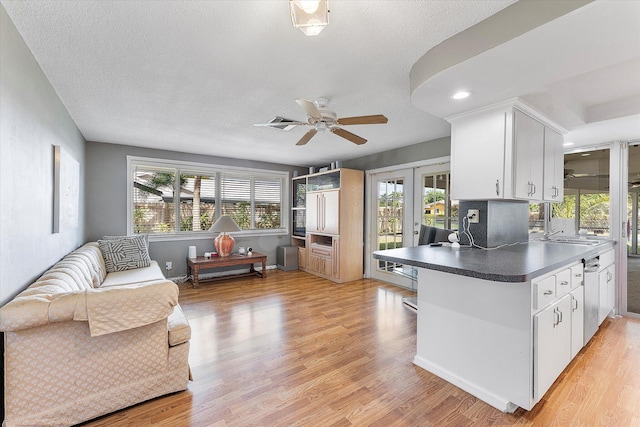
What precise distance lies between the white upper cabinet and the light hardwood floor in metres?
1.47

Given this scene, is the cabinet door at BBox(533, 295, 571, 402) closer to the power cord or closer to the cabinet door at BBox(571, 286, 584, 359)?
the cabinet door at BBox(571, 286, 584, 359)

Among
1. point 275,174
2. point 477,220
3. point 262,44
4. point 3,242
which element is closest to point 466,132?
point 477,220

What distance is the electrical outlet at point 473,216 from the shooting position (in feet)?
8.73

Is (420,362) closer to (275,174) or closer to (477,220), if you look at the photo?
(477,220)

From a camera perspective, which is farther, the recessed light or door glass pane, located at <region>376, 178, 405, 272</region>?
door glass pane, located at <region>376, 178, 405, 272</region>

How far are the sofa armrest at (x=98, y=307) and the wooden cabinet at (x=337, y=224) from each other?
3.46 m

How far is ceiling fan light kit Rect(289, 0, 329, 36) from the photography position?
4.09ft

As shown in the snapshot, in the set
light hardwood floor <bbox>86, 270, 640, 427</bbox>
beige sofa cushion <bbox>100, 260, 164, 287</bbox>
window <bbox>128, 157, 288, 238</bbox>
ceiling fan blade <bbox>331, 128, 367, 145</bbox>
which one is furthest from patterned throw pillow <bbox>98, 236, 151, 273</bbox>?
ceiling fan blade <bbox>331, 128, 367, 145</bbox>

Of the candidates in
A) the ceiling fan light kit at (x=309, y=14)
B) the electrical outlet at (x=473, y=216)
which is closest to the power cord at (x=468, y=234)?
the electrical outlet at (x=473, y=216)

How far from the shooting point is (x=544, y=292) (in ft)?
5.91

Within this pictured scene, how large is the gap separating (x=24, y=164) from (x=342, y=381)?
261cm

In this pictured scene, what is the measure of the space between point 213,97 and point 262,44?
1.05m

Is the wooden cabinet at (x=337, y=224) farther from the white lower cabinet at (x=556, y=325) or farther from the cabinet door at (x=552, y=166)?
the white lower cabinet at (x=556, y=325)

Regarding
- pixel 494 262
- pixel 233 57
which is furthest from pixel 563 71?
pixel 233 57
